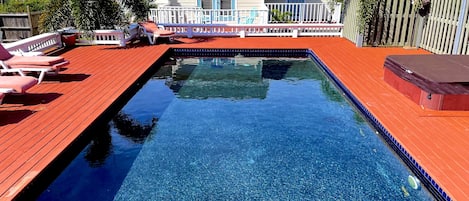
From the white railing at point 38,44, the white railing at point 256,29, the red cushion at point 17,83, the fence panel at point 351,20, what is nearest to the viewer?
the red cushion at point 17,83

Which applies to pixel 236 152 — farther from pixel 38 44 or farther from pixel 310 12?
pixel 310 12

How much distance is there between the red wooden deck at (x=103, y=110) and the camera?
4.18 m

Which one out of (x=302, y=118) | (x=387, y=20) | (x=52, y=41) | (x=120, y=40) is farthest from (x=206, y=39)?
(x=302, y=118)

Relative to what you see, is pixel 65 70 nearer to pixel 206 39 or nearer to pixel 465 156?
pixel 206 39

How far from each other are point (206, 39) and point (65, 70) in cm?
570

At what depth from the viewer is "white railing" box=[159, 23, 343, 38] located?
13523 mm

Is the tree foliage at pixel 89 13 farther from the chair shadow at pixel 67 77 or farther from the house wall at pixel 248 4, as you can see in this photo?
the house wall at pixel 248 4

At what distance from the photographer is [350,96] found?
23.9ft

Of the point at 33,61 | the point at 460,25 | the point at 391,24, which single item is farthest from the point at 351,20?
the point at 33,61

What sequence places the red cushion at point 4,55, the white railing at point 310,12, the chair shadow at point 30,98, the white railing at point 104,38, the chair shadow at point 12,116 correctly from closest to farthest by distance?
the chair shadow at point 12,116
the chair shadow at point 30,98
the red cushion at point 4,55
the white railing at point 104,38
the white railing at point 310,12

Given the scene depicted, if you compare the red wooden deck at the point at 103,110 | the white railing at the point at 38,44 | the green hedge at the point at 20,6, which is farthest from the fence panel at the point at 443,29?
the green hedge at the point at 20,6

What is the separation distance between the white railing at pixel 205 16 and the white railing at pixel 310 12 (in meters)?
0.76

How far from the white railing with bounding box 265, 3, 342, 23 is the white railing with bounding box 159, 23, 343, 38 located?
2.35 ft

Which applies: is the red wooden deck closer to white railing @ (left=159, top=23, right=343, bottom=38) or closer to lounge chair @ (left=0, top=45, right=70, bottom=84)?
lounge chair @ (left=0, top=45, right=70, bottom=84)
